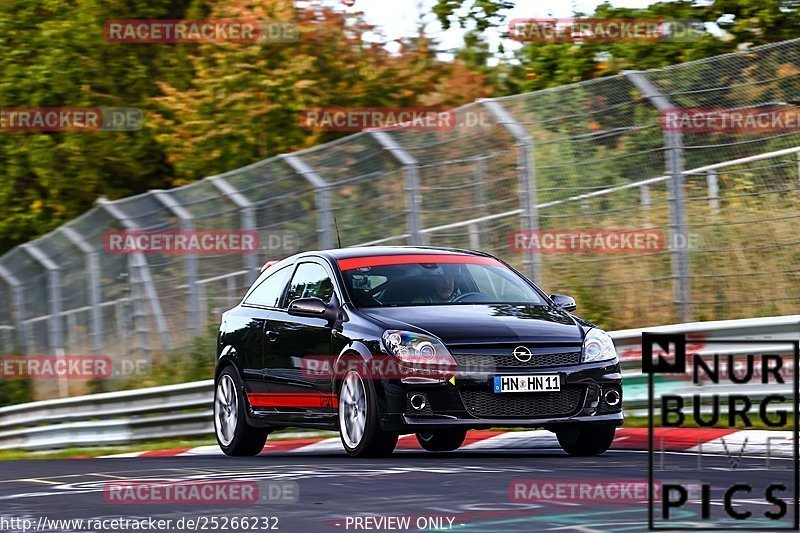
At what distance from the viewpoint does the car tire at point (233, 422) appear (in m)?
13.1

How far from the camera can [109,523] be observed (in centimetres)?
775

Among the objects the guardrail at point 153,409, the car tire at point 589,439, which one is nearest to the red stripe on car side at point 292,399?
the car tire at point 589,439

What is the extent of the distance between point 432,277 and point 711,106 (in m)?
4.13

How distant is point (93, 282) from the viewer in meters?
22.8

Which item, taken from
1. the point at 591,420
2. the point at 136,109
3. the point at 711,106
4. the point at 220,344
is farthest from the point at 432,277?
the point at 136,109

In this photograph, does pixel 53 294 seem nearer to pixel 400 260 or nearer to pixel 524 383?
pixel 400 260

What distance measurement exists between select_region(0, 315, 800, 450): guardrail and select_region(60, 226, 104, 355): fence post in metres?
1.74

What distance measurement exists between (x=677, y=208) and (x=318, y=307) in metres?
4.41

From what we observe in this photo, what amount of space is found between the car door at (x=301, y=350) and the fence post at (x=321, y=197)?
501 cm

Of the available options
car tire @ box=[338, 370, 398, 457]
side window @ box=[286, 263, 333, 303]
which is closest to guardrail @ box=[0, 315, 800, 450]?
side window @ box=[286, 263, 333, 303]

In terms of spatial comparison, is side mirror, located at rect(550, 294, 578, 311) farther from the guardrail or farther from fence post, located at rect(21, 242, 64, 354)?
fence post, located at rect(21, 242, 64, 354)

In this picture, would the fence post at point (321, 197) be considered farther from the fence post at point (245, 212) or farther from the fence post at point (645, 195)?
the fence post at point (645, 195)

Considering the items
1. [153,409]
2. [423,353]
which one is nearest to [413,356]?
[423,353]

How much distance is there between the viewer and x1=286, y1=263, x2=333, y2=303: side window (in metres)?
12.1
